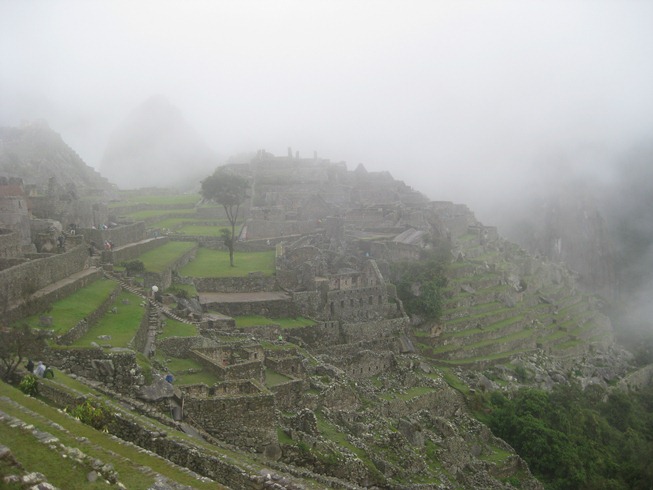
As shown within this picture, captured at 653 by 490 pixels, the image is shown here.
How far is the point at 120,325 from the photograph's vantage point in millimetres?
23547

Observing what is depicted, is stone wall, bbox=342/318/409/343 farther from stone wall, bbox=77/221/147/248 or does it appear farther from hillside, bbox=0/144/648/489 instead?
stone wall, bbox=77/221/147/248

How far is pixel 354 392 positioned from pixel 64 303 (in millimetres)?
11939

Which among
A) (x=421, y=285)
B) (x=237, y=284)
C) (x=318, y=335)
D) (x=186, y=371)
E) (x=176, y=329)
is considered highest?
(x=176, y=329)

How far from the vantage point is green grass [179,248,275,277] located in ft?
127

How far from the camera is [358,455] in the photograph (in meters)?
21.6

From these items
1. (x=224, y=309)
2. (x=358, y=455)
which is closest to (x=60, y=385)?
(x=358, y=455)

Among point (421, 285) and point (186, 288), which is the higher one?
point (186, 288)

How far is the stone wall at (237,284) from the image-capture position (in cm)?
3682

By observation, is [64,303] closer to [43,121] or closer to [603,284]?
[43,121]

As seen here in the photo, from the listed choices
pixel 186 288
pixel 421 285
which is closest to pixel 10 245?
pixel 186 288

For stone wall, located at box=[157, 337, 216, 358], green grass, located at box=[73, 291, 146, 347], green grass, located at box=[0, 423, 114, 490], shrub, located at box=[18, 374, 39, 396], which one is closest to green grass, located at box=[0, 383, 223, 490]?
Answer: green grass, located at box=[0, 423, 114, 490]

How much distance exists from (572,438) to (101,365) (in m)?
27.3

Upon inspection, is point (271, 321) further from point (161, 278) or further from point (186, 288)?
point (161, 278)

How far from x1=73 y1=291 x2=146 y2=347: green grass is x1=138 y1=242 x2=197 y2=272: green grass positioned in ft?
19.2
